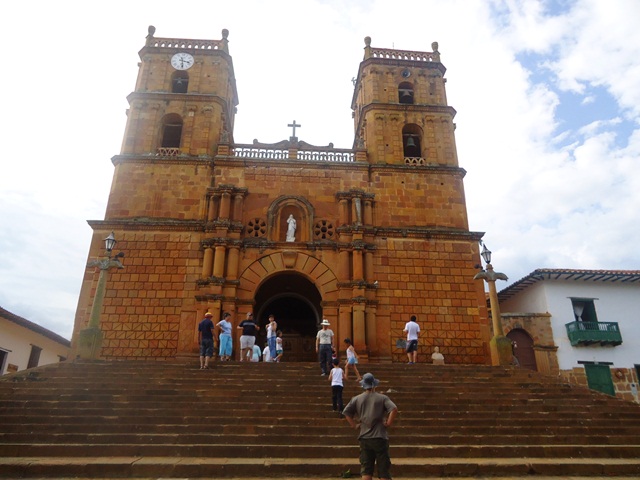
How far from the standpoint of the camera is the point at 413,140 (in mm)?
21406

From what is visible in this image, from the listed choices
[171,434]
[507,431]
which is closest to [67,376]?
[171,434]

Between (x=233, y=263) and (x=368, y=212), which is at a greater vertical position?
(x=368, y=212)

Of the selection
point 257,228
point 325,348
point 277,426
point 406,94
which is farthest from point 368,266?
point 277,426

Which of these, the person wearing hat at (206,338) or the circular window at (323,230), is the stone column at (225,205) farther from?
the person wearing hat at (206,338)

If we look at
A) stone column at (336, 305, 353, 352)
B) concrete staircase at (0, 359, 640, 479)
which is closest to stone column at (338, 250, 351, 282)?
stone column at (336, 305, 353, 352)

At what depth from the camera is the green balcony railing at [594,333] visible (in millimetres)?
20719

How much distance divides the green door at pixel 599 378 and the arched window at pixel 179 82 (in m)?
23.1

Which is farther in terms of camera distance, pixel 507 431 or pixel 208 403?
pixel 208 403

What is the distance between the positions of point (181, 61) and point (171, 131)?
3.45 meters

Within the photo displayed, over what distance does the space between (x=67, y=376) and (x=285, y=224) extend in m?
9.79

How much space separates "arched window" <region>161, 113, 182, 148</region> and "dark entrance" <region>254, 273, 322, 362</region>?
817 centimetres

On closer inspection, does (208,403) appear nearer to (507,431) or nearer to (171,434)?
(171,434)

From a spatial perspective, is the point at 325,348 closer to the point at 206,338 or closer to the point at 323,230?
the point at 206,338

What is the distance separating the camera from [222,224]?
1781 centimetres
